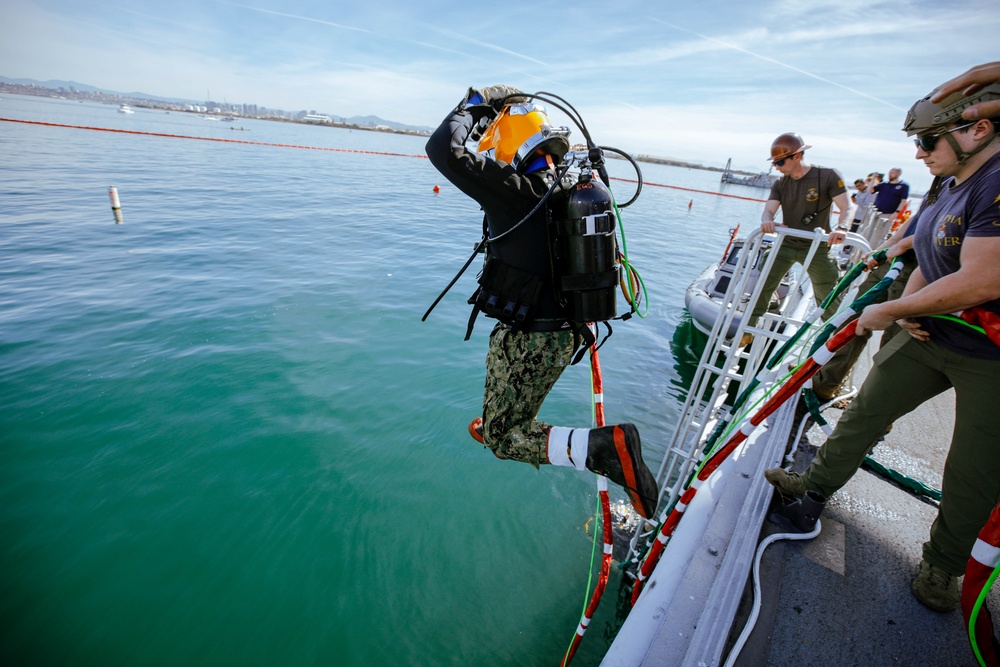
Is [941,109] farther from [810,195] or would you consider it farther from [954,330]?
[810,195]

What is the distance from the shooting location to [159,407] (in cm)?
548

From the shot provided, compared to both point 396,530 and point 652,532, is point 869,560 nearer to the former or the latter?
point 652,532

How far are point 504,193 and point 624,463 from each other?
172cm

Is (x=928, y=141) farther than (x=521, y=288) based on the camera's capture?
No

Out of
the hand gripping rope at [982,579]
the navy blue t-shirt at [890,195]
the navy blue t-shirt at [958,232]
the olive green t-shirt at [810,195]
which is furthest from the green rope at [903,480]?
the navy blue t-shirt at [890,195]

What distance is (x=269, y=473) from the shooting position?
473cm

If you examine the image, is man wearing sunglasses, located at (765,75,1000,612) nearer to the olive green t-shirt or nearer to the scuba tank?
the scuba tank

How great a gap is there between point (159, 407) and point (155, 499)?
163 centimetres

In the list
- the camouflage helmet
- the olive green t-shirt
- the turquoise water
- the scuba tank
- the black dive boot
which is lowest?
the turquoise water

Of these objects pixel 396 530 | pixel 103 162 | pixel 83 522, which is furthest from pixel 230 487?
pixel 103 162

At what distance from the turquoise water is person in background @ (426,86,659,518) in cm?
183

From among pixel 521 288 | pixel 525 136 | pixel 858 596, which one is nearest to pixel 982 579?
pixel 858 596

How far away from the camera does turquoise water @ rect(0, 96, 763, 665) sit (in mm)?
3400

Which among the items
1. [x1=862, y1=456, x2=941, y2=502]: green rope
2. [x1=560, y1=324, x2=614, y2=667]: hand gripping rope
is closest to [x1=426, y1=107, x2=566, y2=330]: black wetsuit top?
[x1=560, y1=324, x2=614, y2=667]: hand gripping rope
